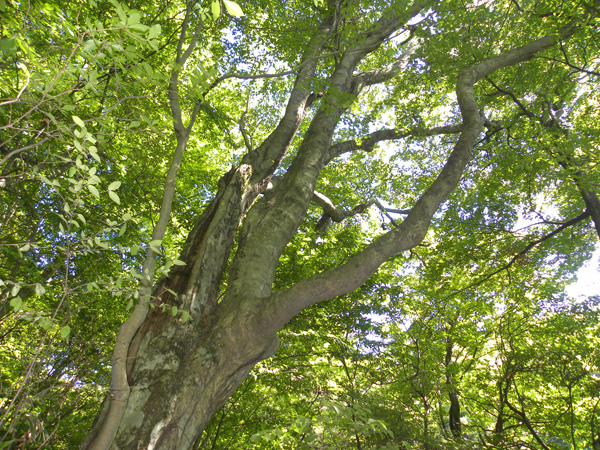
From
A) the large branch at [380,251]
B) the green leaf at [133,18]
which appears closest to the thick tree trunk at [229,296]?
the large branch at [380,251]

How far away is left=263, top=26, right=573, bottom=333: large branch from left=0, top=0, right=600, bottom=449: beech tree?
20 millimetres

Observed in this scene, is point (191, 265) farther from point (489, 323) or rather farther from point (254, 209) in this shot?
point (489, 323)

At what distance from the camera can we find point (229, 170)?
391 centimetres

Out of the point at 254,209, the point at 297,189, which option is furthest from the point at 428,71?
the point at 254,209

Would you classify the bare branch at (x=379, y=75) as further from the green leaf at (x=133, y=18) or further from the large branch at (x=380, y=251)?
the green leaf at (x=133, y=18)

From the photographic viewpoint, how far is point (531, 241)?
7129mm

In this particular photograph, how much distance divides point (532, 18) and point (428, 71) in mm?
1873

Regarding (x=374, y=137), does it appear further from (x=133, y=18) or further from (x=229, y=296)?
(x=133, y=18)

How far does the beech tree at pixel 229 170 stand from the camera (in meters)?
1.96

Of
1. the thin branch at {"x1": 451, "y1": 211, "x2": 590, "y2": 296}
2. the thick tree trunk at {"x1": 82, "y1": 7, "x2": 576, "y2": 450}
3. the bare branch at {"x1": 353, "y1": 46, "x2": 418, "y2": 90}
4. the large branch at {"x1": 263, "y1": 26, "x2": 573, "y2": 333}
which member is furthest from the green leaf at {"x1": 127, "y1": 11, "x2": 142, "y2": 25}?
the thin branch at {"x1": 451, "y1": 211, "x2": 590, "y2": 296}

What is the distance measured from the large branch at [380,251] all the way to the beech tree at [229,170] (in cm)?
2

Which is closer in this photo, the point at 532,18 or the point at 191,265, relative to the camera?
the point at 191,265

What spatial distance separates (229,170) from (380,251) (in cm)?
216

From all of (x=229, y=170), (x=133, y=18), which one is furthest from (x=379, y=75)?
(x=133, y=18)
